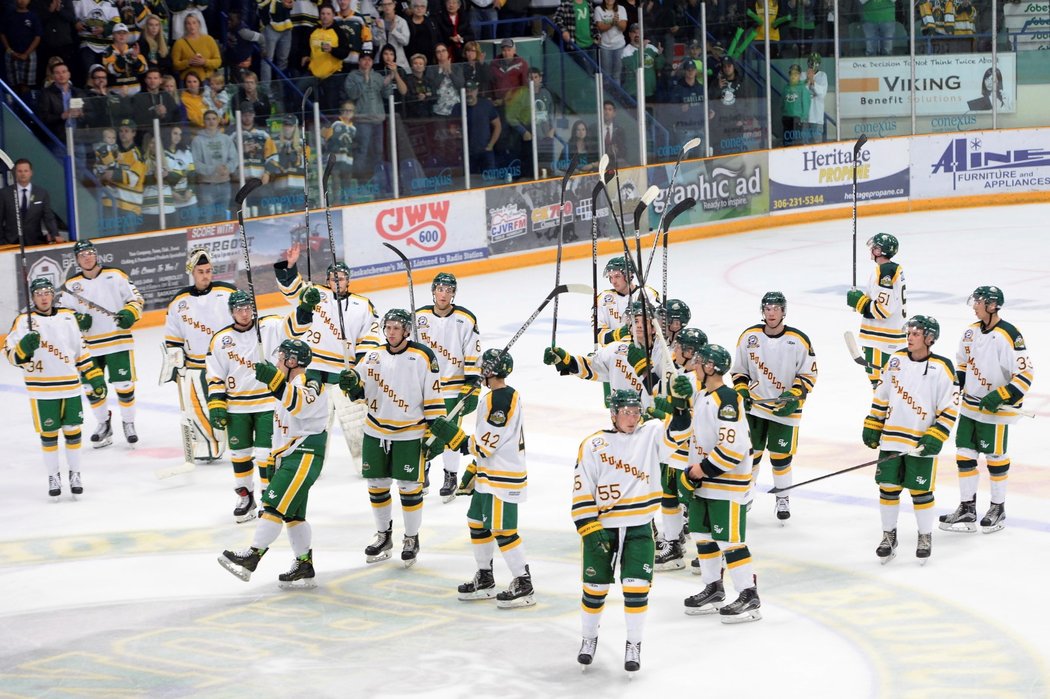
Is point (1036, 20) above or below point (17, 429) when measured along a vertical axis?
above

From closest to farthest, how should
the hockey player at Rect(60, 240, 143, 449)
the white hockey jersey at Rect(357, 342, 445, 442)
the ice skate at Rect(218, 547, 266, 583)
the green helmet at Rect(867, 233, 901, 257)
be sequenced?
the ice skate at Rect(218, 547, 266, 583)
the white hockey jersey at Rect(357, 342, 445, 442)
the green helmet at Rect(867, 233, 901, 257)
the hockey player at Rect(60, 240, 143, 449)

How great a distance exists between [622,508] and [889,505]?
82.3 inches

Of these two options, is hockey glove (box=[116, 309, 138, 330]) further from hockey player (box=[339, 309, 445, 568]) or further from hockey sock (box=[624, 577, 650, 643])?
hockey sock (box=[624, 577, 650, 643])

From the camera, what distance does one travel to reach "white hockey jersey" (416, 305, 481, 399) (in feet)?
31.0

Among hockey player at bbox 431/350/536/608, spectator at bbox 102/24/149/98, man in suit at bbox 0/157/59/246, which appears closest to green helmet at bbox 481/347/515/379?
hockey player at bbox 431/350/536/608

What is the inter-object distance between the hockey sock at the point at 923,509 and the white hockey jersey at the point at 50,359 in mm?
5507

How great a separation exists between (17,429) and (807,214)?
532 inches

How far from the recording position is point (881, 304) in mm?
10750

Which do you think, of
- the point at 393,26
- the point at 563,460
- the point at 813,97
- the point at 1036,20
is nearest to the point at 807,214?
the point at 813,97

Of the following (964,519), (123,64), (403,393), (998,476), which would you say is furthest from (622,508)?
(123,64)

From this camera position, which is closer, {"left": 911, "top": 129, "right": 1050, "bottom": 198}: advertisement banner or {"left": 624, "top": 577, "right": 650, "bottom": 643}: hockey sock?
{"left": 624, "top": 577, "right": 650, "bottom": 643}: hockey sock

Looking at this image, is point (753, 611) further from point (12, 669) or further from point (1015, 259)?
point (1015, 259)

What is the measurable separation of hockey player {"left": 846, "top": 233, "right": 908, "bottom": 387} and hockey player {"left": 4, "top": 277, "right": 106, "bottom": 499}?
5387 millimetres

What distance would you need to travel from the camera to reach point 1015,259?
1791 cm
